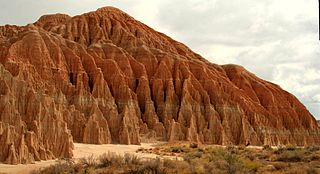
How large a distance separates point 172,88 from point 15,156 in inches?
1832

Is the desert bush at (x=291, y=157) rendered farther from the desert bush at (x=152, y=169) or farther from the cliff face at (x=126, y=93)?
the cliff face at (x=126, y=93)

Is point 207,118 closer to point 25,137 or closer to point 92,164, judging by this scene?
point 25,137

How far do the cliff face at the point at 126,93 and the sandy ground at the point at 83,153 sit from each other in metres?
2.48

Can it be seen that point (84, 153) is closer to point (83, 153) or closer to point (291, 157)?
point (83, 153)

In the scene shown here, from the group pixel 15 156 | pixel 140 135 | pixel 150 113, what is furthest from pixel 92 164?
pixel 150 113

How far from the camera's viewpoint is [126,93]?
7069cm

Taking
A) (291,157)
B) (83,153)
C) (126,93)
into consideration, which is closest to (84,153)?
(83,153)

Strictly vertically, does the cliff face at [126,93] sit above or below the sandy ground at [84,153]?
above

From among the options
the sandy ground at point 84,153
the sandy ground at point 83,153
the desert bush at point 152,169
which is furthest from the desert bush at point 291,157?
the desert bush at point 152,169

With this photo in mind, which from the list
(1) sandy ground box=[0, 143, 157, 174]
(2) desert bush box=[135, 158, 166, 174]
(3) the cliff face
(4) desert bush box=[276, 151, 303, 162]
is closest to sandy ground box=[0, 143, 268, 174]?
(1) sandy ground box=[0, 143, 157, 174]

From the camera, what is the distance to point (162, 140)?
216 feet

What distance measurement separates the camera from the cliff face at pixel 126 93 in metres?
53.8

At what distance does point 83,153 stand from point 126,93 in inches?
1061

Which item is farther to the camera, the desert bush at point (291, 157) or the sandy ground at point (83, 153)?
the desert bush at point (291, 157)
